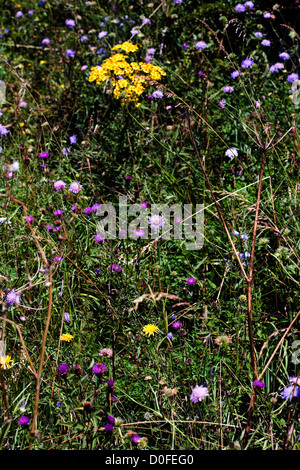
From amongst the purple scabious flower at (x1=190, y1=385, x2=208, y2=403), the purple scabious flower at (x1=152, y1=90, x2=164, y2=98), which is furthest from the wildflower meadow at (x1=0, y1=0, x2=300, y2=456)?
the purple scabious flower at (x1=152, y1=90, x2=164, y2=98)

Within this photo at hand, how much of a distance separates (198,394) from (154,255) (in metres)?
0.75

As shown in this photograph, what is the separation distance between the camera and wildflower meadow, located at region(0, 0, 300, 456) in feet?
4.77

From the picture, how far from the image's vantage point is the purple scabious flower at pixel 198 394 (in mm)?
1478

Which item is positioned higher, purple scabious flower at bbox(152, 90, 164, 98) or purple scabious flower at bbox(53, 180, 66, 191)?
purple scabious flower at bbox(152, 90, 164, 98)

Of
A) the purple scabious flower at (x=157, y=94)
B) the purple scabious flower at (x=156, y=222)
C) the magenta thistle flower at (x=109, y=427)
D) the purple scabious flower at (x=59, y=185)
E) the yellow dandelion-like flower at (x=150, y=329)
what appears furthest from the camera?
the purple scabious flower at (x=157, y=94)

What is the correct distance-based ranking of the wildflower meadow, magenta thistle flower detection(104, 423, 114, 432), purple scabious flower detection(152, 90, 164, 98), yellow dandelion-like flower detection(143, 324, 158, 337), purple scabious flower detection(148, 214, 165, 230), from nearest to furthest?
1. magenta thistle flower detection(104, 423, 114, 432)
2. the wildflower meadow
3. yellow dandelion-like flower detection(143, 324, 158, 337)
4. purple scabious flower detection(148, 214, 165, 230)
5. purple scabious flower detection(152, 90, 164, 98)

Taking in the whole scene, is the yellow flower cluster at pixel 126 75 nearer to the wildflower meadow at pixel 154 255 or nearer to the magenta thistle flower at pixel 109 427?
the wildflower meadow at pixel 154 255

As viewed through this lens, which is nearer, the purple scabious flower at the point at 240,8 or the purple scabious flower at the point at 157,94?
the purple scabious flower at the point at 157,94

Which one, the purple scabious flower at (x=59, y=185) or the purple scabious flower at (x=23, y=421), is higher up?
the purple scabious flower at (x=59, y=185)

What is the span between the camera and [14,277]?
80.6 inches

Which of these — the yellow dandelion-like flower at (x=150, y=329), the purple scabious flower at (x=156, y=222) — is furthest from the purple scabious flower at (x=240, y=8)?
the yellow dandelion-like flower at (x=150, y=329)

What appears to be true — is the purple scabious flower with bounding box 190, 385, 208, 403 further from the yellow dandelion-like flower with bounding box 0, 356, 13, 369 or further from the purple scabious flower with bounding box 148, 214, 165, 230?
the purple scabious flower with bounding box 148, 214, 165, 230

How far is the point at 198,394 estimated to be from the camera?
1480mm

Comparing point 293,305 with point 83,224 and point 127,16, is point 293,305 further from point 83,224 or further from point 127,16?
point 127,16
